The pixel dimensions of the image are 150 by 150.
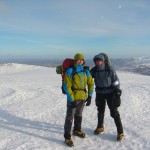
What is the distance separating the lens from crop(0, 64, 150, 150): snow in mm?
7926

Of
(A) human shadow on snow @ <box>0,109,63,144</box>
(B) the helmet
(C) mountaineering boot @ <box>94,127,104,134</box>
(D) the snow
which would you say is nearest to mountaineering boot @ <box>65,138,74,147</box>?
(D) the snow

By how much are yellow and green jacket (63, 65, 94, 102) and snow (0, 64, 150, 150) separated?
140 centimetres

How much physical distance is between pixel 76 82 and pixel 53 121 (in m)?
3.04

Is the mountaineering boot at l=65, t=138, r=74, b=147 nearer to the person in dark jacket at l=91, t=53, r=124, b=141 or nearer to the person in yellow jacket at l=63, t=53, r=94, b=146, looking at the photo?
the person in yellow jacket at l=63, t=53, r=94, b=146

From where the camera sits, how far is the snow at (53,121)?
793 centimetres

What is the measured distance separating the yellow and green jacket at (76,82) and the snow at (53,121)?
1.40 meters

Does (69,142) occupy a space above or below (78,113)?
below

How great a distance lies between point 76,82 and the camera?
7.73 metres

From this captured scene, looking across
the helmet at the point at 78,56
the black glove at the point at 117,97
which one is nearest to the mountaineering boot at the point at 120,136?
the black glove at the point at 117,97

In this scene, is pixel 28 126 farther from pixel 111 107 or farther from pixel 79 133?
pixel 111 107

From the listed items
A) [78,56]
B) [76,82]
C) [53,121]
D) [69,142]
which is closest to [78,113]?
[69,142]

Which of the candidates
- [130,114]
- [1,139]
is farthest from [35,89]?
[1,139]

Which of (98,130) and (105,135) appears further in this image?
(98,130)

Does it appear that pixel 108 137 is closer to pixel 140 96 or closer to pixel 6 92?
pixel 140 96
